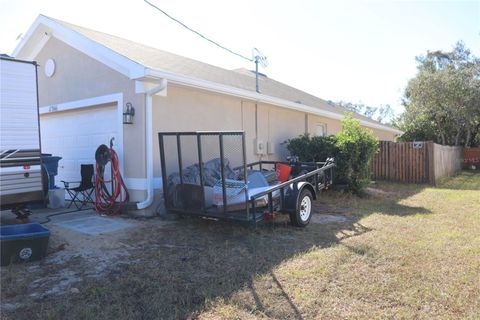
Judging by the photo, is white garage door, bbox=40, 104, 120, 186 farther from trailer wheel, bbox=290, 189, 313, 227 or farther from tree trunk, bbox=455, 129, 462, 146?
tree trunk, bbox=455, 129, 462, 146

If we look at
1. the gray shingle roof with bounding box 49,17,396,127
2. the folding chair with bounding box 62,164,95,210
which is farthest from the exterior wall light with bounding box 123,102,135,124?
the folding chair with bounding box 62,164,95,210

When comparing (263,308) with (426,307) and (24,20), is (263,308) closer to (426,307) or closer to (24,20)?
(426,307)

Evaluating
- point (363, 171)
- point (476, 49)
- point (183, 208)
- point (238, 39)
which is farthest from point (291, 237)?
point (476, 49)

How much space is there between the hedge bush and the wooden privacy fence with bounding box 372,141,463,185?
4.68 metres

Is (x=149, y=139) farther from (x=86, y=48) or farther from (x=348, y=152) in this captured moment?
(x=348, y=152)

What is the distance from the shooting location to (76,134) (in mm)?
8961

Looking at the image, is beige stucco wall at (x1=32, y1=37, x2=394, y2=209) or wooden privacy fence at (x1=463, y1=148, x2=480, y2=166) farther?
wooden privacy fence at (x1=463, y1=148, x2=480, y2=166)

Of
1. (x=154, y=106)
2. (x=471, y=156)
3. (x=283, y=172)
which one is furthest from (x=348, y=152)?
(x=471, y=156)

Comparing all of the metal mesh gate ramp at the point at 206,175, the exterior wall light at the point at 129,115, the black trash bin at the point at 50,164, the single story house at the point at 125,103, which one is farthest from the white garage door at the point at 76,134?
the metal mesh gate ramp at the point at 206,175

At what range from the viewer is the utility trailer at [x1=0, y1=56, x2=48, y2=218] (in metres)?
6.00

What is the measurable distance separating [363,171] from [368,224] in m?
3.80

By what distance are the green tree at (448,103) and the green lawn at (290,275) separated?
19025mm

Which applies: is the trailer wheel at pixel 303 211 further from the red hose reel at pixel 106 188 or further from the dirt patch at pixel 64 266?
the red hose reel at pixel 106 188

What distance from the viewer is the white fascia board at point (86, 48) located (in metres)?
7.21
